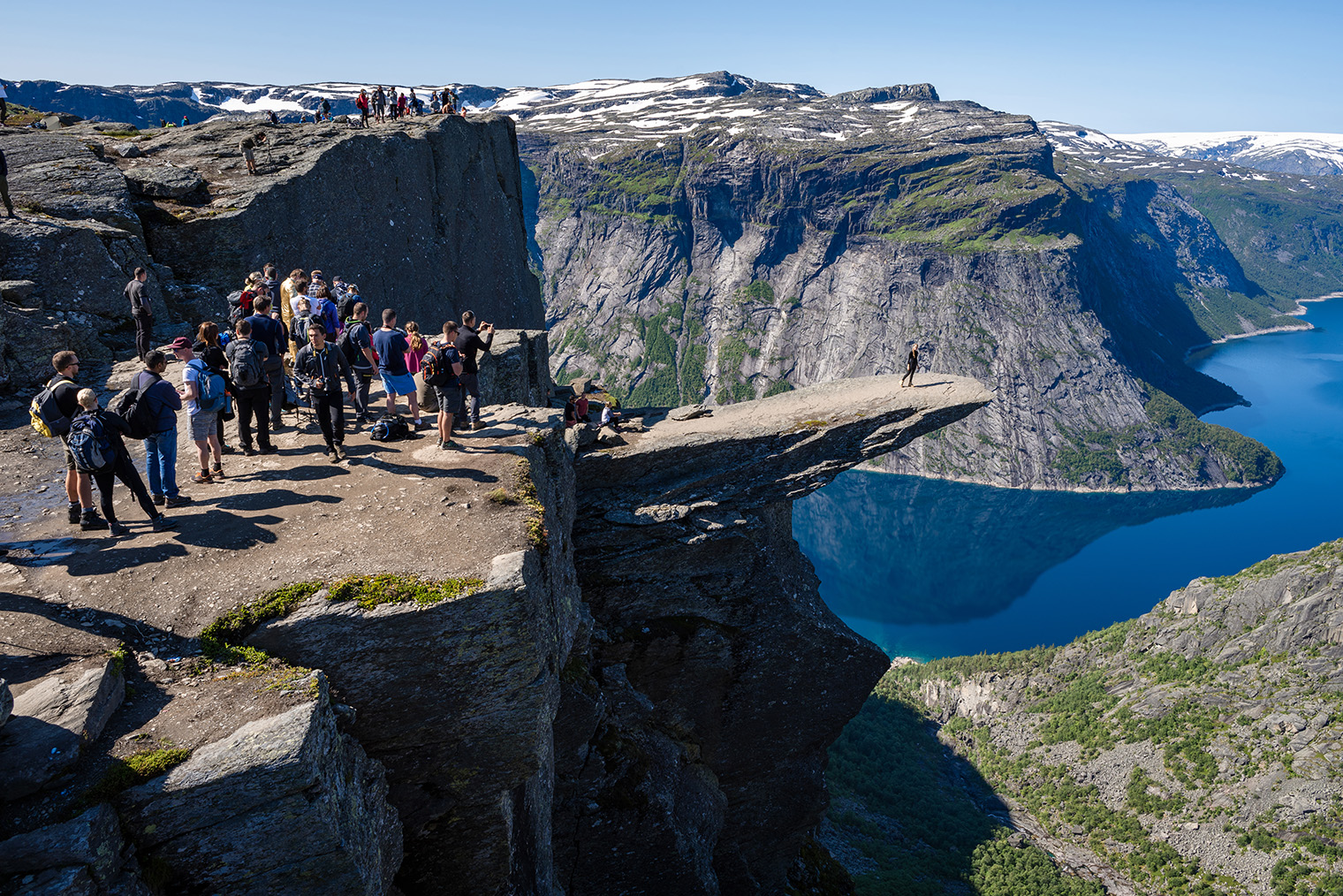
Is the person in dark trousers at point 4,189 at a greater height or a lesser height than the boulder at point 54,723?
greater

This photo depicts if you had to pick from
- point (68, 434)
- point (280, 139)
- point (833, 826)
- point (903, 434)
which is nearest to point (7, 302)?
point (68, 434)

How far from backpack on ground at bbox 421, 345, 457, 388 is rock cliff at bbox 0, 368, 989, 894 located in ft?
6.51

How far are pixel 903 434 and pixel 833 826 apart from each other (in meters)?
45.7

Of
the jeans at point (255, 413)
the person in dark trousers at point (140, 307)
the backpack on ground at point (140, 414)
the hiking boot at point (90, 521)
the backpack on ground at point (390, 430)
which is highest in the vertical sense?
the person in dark trousers at point (140, 307)

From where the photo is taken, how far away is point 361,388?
826 inches

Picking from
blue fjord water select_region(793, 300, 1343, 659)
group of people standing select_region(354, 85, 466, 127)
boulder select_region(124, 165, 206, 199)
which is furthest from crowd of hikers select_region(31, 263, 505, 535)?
blue fjord water select_region(793, 300, 1343, 659)

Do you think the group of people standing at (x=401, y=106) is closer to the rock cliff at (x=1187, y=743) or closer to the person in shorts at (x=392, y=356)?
the person in shorts at (x=392, y=356)

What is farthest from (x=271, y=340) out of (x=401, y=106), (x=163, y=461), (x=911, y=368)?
(x=401, y=106)

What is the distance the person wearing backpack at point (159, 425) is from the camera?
15.4 m

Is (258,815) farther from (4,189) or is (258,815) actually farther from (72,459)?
(4,189)

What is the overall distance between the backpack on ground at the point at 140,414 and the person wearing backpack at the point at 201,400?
1251 millimetres

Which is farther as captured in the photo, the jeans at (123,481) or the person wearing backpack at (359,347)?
the person wearing backpack at (359,347)

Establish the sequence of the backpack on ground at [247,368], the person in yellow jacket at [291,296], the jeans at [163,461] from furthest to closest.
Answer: the person in yellow jacket at [291,296], the backpack on ground at [247,368], the jeans at [163,461]

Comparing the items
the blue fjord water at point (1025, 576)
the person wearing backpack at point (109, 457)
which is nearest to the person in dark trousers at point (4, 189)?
the person wearing backpack at point (109, 457)
